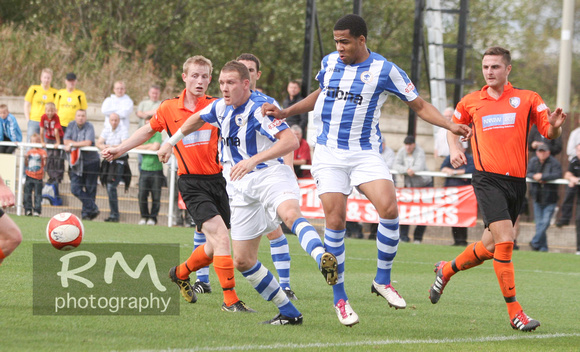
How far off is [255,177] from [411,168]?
911 centimetres

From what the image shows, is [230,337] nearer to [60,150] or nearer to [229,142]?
[229,142]

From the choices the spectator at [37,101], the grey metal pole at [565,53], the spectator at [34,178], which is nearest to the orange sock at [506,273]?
the spectator at [34,178]

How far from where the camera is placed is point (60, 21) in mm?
30469

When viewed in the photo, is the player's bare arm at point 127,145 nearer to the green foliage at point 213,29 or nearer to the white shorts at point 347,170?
the white shorts at point 347,170

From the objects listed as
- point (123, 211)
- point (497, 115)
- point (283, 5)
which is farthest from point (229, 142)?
point (283, 5)

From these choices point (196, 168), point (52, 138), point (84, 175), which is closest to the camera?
point (196, 168)

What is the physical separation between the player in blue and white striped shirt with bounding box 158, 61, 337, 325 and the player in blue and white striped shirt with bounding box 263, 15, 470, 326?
427 mm

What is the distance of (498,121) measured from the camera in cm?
724

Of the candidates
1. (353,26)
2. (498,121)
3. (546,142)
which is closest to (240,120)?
(353,26)

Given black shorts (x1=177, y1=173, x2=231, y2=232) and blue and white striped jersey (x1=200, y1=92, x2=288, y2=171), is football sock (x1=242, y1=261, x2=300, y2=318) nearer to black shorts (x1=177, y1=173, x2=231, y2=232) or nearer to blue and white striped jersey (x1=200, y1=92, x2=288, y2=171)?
blue and white striped jersey (x1=200, y1=92, x2=288, y2=171)

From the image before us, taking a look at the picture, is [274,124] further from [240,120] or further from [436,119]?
[436,119]

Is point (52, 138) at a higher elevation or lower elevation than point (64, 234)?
higher

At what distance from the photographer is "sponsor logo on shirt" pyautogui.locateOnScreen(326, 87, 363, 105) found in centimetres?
711

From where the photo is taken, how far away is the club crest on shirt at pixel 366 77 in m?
7.09
